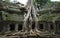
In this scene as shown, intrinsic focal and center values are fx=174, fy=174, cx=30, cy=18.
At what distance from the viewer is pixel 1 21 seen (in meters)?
16.2

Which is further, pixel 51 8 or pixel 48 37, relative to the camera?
pixel 51 8

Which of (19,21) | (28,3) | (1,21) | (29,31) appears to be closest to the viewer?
(29,31)

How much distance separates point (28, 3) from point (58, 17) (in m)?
6.17

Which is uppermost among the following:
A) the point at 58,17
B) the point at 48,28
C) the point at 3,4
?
the point at 3,4

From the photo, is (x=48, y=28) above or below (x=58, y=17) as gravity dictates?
below

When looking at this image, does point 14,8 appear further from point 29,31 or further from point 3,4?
point 29,31

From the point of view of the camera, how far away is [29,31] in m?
10.3

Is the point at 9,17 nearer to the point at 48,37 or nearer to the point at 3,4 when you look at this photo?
the point at 3,4

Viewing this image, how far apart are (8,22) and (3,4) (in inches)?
72.2

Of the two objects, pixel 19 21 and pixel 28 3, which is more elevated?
pixel 28 3

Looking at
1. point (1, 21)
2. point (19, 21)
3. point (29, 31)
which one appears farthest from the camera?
point (19, 21)

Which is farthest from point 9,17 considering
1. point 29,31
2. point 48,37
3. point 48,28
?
point 48,37

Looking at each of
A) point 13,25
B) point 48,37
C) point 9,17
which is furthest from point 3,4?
point 48,37

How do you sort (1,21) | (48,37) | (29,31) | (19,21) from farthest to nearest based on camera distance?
(19,21) → (1,21) → (29,31) → (48,37)
